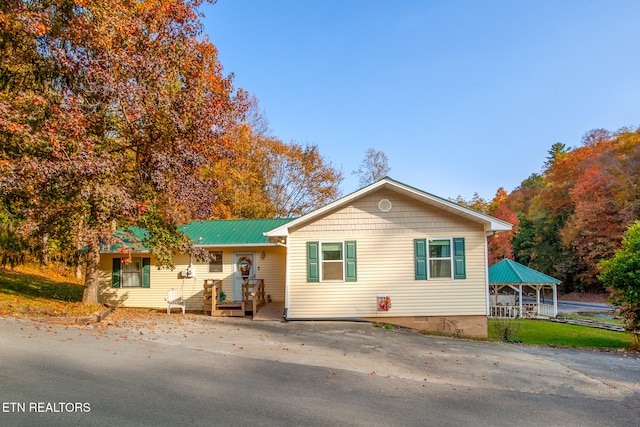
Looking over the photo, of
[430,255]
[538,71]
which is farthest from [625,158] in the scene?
[430,255]

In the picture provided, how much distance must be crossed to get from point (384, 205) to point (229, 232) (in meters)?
7.19

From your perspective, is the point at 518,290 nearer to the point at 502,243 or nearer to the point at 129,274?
the point at 502,243

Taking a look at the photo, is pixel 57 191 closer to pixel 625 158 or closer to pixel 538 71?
pixel 538 71

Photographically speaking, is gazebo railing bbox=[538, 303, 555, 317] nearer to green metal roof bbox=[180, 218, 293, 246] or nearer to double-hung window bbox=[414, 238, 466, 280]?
double-hung window bbox=[414, 238, 466, 280]

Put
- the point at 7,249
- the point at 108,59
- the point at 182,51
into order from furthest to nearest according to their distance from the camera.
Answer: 1. the point at 7,249
2. the point at 182,51
3. the point at 108,59

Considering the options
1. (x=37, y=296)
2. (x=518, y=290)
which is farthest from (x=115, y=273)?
(x=518, y=290)

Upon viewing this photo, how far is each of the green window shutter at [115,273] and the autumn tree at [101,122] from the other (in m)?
2.36

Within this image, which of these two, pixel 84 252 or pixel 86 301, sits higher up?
pixel 84 252

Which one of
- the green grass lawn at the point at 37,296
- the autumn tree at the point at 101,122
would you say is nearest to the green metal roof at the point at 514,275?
the autumn tree at the point at 101,122

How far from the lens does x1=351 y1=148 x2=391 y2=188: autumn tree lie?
33375 mm

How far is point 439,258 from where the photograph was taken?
Answer: 1232 cm

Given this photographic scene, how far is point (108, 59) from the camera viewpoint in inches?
422

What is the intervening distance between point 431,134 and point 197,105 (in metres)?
13.2

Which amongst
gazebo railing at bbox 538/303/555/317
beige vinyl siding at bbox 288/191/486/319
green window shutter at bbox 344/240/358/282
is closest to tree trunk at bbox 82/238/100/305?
beige vinyl siding at bbox 288/191/486/319
